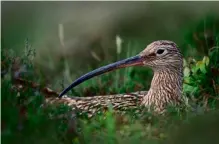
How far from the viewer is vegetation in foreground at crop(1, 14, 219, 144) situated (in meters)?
4.43

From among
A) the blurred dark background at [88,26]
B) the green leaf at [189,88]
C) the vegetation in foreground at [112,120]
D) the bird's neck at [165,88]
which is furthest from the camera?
the blurred dark background at [88,26]

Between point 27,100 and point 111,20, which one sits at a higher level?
point 111,20

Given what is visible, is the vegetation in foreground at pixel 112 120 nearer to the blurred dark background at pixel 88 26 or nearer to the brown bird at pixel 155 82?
the brown bird at pixel 155 82

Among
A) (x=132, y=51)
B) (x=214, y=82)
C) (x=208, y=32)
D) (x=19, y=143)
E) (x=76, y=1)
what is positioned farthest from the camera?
(x=76, y=1)

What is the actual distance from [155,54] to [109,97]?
0.50 metres

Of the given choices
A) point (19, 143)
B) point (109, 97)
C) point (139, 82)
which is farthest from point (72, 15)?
point (19, 143)

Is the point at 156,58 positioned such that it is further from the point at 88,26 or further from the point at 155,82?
the point at 88,26

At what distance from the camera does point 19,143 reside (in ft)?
14.7

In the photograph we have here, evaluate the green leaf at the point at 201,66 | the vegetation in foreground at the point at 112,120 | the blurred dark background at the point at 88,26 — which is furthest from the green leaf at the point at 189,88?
the blurred dark background at the point at 88,26

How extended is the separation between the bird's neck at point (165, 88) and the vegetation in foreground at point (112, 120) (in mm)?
87

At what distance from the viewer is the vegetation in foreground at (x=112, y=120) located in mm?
4430

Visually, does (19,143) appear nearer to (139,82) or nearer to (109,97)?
(109,97)

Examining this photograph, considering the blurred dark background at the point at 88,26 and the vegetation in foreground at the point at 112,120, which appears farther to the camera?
the blurred dark background at the point at 88,26

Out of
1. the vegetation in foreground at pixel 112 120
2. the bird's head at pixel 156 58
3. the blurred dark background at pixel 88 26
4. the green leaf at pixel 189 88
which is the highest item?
the blurred dark background at pixel 88 26
